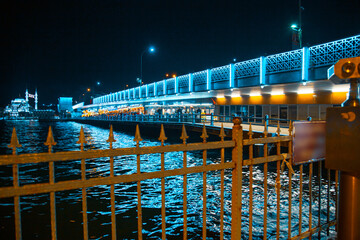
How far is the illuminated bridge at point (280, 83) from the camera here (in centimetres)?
1542

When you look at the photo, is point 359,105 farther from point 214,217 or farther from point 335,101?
point 335,101

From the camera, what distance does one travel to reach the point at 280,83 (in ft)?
59.2

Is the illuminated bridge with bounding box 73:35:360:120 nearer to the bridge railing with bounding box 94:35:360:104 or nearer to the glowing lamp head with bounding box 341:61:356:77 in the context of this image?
the bridge railing with bounding box 94:35:360:104

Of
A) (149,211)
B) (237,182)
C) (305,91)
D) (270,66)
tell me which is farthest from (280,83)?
(237,182)

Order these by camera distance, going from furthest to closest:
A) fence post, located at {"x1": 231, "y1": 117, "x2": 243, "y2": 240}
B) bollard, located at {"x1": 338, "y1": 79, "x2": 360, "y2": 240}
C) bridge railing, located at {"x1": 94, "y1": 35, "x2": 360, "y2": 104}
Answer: bridge railing, located at {"x1": 94, "y1": 35, "x2": 360, "y2": 104}
fence post, located at {"x1": 231, "y1": 117, "x2": 243, "y2": 240}
bollard, located at {"x1": 338, "y1": 79, "x2": 360, "y2": 240}

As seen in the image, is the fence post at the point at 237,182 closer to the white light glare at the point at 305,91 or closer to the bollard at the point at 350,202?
the bollard at the point at 350,202

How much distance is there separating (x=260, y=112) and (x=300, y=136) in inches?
940

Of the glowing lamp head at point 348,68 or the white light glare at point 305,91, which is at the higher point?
the white light glare at point 305,91

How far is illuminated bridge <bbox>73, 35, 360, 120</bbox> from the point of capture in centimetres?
1542

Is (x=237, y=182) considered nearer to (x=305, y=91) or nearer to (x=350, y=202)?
(x=350, y=202)

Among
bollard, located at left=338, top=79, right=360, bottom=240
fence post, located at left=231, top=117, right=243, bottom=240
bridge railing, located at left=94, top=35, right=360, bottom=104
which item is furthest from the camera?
bridge railing, located at left=94, top=35, right=360, bottom=104

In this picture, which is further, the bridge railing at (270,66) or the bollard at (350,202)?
the bridge railing at (270,66)

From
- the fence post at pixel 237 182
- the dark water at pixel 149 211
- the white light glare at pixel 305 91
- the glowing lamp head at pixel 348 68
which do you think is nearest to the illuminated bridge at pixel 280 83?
the white light glare at pixel 305 91

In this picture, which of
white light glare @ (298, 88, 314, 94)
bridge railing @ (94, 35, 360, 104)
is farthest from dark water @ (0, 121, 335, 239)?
white light glare @ (298, 88, 314, 94)
